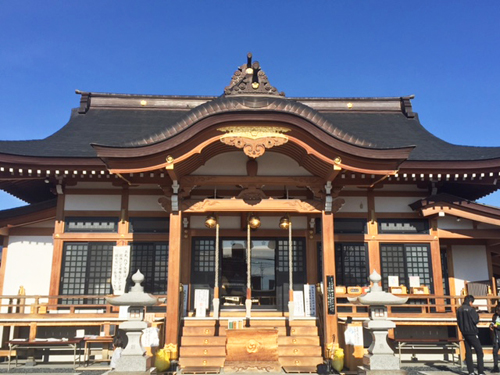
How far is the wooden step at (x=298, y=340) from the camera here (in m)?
10.5

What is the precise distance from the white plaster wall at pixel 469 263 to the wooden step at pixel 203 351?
25.9 feet

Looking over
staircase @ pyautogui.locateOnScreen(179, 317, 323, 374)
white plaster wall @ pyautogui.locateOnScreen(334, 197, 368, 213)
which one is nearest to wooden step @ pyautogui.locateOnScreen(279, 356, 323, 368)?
staircase @ pyautogui.locateOnScreen(179, 317, 323, 374)

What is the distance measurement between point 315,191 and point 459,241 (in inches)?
218

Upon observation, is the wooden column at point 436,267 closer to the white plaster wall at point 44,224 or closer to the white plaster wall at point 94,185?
the white plaster wall at point 94,185

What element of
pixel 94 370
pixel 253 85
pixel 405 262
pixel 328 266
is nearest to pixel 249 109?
pixel 253 85

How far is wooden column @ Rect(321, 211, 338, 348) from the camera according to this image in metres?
10.3

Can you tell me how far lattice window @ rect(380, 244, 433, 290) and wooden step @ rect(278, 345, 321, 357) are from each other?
334 cm

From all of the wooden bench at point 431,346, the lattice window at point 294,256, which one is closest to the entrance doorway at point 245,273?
the lattice window at point 294,256

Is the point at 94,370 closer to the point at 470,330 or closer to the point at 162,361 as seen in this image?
the point at 162,361

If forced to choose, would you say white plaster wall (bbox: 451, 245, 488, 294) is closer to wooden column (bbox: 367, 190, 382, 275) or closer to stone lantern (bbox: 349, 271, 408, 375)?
wooden column (bbox: 367, 190, 382, 275)

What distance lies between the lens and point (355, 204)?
12852 mm

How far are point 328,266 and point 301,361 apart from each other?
2.35 meters

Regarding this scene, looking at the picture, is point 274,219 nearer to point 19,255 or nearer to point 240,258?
point 240,258

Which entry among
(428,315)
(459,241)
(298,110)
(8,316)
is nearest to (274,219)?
(298,110)
